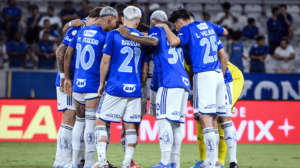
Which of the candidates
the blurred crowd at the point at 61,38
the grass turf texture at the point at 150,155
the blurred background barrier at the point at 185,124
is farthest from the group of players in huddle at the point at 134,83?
the blurred crowd at the point at 61,38

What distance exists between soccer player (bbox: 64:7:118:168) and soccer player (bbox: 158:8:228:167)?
0.90 meters

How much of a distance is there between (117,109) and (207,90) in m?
1.28

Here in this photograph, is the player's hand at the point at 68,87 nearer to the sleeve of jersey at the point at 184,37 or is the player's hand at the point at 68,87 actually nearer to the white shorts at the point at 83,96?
the white shorts at the point at 83,96

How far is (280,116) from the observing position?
32.9 ft

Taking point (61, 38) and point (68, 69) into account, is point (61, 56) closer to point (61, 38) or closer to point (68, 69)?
point (68, 69)

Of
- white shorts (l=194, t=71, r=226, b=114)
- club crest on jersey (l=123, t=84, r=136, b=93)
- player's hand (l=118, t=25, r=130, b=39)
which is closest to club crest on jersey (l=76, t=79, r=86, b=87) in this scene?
club crest on jersey (l=123, t=84, r=136, b=93)

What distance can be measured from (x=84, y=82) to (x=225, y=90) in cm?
208

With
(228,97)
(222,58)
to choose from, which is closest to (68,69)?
(222,58)

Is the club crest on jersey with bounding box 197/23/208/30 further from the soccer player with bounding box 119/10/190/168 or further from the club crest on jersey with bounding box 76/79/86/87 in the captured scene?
the club crest on jersey with bounding box 76/79/86/87

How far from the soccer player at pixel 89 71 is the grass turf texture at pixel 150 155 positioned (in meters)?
1.14

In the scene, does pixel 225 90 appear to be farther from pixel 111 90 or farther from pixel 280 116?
pixel 280 116

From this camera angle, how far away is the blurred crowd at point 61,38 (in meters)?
12.4

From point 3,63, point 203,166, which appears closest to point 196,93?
point 203,166

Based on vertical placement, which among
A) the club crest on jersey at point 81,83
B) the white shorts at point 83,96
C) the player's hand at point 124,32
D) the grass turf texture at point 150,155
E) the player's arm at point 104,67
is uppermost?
the player's hand at point 124,32
